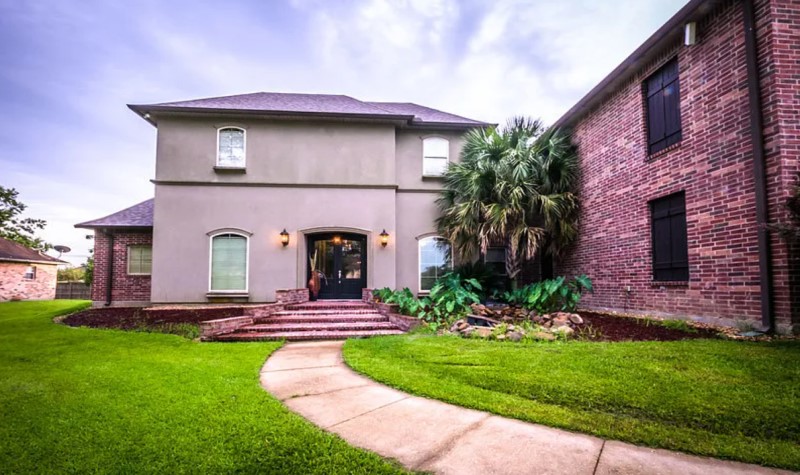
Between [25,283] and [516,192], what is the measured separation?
28.4 m

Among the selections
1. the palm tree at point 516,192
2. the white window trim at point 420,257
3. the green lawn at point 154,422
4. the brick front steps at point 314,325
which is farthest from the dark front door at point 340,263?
the green lawn at point 154,422

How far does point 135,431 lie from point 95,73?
18165mm

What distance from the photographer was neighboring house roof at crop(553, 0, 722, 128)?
20.5 ft

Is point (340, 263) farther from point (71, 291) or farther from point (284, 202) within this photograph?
point (71, 291)

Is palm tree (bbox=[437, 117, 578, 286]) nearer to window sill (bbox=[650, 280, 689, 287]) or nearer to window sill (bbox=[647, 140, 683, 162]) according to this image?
window sill (bbox=[647, 140, 683, 162])

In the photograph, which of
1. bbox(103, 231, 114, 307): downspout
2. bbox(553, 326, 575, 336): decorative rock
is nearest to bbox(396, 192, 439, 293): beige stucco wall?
bbox(553, 326, 575, 336): decorative rock

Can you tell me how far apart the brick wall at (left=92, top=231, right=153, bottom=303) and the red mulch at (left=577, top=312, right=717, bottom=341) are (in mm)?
12928

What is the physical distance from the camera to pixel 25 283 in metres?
21.0

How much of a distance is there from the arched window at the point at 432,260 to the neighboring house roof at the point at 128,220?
899 cm

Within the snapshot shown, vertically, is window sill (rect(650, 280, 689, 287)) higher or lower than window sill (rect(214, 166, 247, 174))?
lower

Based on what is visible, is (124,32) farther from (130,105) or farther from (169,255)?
(169,255)

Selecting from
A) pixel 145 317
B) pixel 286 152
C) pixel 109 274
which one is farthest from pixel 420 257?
pixel 109 274

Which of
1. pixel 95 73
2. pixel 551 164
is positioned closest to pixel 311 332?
pixel 551 164

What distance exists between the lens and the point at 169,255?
10258 mm
